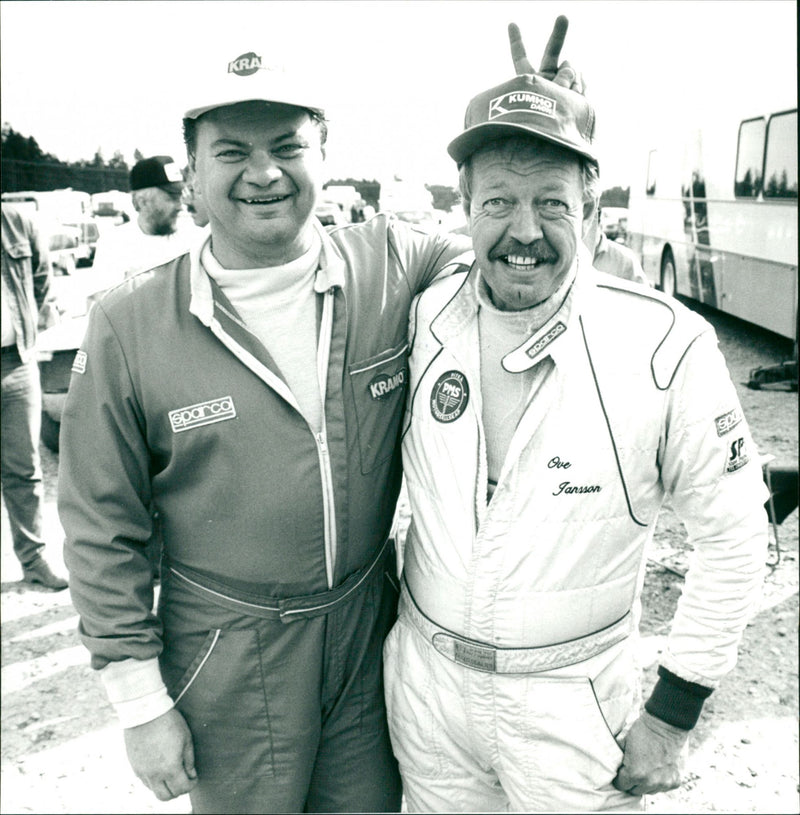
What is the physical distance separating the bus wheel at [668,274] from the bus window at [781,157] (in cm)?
294

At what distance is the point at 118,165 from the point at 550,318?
19.6 feet

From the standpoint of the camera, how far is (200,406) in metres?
1.62

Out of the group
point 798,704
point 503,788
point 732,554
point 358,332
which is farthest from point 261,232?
point 798,704

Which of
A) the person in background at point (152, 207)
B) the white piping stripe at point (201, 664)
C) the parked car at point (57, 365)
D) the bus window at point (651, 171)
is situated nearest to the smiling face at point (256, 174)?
the white piping stripe at point (201, 664)

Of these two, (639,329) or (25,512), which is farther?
(25,512)

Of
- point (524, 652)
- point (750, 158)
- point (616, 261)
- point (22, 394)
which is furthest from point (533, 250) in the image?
point (750, 158)

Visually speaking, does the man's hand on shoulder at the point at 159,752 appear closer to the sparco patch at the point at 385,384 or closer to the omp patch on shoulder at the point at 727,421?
the sparco patch at the point at 385,384

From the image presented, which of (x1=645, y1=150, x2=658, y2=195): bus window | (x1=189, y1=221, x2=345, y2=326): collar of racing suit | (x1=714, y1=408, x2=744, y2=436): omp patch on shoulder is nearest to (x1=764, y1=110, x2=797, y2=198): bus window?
(x1=645, y1=150, x2=658, y2=195): bus window

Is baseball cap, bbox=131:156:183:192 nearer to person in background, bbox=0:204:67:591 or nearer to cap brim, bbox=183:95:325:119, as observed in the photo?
person in background, bbox=0:204:67:591

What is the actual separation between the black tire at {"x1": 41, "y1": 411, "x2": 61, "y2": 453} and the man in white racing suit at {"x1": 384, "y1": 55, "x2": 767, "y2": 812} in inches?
197

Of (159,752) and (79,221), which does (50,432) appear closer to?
(159,752)

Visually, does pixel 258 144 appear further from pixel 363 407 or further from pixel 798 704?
pixel 798 704

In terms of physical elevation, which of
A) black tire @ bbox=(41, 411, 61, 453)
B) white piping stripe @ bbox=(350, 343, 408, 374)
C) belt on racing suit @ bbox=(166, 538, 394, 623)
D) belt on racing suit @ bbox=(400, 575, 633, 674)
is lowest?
black tire @ bbox=(41, 411, 61, 453)

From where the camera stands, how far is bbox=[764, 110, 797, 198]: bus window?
26.2ft
